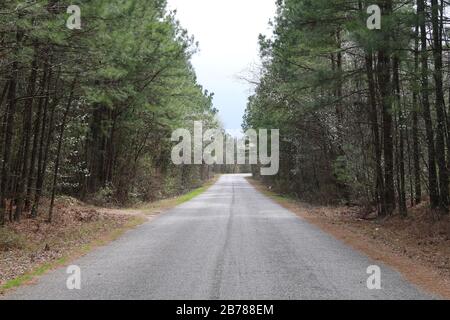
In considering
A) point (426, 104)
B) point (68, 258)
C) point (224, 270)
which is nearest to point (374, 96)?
point (426, 104)

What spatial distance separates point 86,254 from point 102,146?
18.1 meters

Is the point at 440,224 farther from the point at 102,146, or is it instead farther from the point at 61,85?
the point at 102,146

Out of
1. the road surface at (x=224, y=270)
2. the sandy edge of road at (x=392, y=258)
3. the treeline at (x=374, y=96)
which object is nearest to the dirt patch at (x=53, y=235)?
the road surface at (x=224, y=270)

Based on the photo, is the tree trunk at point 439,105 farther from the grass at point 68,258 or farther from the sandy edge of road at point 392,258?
the grass at point 68,258

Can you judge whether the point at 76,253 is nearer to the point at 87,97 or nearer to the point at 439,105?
the point at 87,97

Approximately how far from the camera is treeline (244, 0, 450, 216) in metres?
13.7

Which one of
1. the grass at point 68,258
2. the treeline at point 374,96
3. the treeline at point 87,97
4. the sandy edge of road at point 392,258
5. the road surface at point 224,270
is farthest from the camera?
the treeline at point 374,96

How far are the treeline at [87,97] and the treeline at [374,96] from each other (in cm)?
565

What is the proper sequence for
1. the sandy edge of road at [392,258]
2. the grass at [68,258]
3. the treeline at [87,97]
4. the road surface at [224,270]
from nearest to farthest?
the road surface at [224,270] → the sandy edge of road at [392,258] → the grass at [68,258] → the treeline at [87,97]

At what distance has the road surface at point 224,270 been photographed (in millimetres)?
7570

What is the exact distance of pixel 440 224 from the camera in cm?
1433

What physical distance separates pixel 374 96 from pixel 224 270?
11641 mm

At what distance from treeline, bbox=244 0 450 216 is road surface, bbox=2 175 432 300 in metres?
4.51

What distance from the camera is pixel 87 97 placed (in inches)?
669
